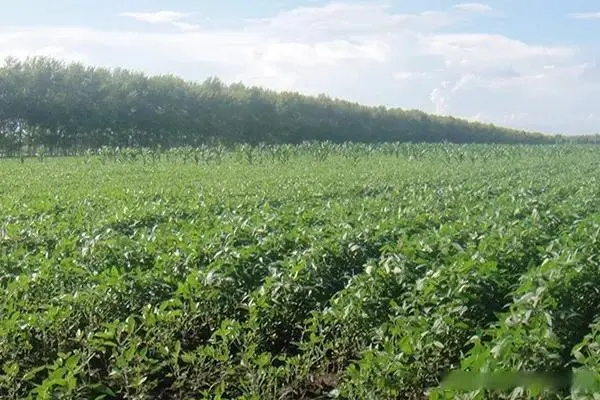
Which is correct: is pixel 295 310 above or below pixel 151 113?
below

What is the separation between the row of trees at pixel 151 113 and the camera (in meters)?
52.3

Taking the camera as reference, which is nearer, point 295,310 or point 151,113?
point 295,310

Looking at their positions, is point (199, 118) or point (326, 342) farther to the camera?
point (199, 118)

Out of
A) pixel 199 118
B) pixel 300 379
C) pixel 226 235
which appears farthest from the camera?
pixel 199 118

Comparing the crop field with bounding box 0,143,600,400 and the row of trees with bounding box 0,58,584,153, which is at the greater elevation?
the row of trees with bounding box 0,58,584,153

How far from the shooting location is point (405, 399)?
14.4 ft

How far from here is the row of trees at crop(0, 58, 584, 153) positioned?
5231 cm

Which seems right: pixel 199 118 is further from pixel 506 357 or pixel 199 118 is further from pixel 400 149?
pixel 506 357

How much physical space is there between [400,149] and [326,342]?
41597 millimetres

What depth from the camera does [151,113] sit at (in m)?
58.2

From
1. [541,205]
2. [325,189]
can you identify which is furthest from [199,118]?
[541,205]

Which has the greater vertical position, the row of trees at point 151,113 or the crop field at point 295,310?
the row of trees at point 151,113

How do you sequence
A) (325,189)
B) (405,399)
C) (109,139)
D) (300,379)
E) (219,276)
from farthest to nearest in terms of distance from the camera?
1. (109,139)
2. (325,189)
3. (219,276)
4. (300,379)
5. (405,399)

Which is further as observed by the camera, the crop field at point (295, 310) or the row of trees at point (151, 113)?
the row of trees at point (151, 113)
